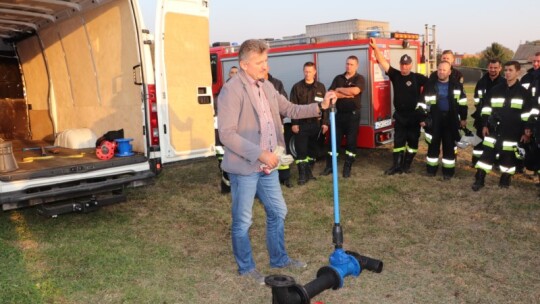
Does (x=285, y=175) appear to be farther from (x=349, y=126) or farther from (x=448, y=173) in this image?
(x=448, y=173)

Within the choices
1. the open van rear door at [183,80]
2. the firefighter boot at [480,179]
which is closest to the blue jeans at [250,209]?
the open van rear door at [183,80]

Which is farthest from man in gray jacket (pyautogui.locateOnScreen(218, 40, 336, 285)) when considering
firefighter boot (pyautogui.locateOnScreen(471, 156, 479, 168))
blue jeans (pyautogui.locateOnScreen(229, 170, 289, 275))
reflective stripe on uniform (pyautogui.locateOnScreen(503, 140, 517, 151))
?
firefighter boot (pyautogui.locateOnScreen(471, 156, 479, 168))

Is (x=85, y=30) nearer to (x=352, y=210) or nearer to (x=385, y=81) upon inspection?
(x=352, y=210)

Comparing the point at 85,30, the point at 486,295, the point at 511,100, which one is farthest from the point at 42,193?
the point at 511,100

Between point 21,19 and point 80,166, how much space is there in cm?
312

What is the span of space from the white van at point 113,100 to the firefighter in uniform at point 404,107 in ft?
10.9

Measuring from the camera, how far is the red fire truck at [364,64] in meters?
7.75

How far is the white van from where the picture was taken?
4.91 m

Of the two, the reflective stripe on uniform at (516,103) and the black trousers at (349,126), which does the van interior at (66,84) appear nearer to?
the black trousers at (349,126)

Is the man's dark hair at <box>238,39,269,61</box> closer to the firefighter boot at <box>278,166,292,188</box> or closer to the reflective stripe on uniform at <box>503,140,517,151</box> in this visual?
the firefighter boot at <box>278,166,292,188</box>

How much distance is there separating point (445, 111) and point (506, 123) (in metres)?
0.88

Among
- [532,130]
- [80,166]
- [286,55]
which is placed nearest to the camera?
[80,166]

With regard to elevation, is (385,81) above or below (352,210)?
above

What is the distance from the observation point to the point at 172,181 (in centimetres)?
787
